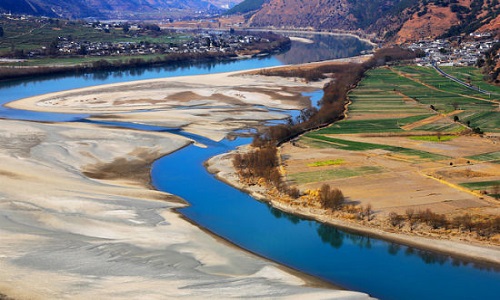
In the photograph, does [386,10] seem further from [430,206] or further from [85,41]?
[430,206]

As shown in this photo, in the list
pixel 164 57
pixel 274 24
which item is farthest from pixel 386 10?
pixel 164 57

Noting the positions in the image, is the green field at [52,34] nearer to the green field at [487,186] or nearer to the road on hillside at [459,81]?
the road on hillside at [459,81]

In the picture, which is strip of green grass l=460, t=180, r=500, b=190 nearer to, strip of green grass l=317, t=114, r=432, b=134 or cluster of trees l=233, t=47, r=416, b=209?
cluster of trees l=233, t=47, r=416, b=209

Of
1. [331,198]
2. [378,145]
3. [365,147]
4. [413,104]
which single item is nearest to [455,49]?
[413,104]


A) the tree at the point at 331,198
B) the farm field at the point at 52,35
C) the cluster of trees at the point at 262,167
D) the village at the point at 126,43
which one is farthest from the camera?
the farm field at the point at 52,35

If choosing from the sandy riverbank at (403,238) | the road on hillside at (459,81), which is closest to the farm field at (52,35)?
the road on hillside at (459,81)

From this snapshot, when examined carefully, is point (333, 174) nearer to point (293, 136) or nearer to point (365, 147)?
point (365, 147)

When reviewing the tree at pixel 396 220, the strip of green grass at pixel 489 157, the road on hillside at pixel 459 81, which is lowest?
the tree at pixel 396 220
